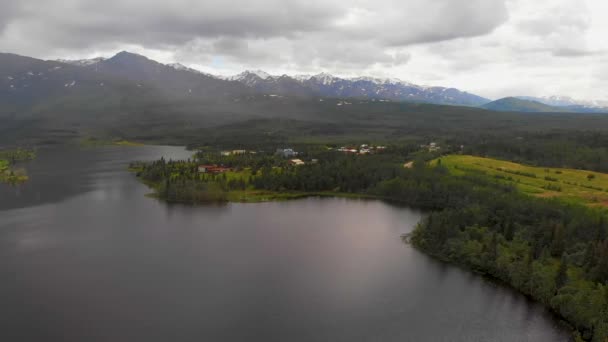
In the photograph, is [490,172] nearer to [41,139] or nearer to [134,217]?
[134,217]

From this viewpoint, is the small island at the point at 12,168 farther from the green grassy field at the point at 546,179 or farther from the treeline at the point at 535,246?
the green grassy field at the point at 546,179

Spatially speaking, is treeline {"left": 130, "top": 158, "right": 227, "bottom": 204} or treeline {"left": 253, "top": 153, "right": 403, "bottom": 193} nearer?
treeline {"left": 130, "top": 158, "right": 227, "bottom": 204}

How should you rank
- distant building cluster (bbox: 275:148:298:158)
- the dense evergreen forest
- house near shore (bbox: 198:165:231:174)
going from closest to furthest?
1. the dense evergreen forest
2. house near shore (bbox: 198:165:231:174)
3. distant building cluster (bbox: 275:148:298:158)

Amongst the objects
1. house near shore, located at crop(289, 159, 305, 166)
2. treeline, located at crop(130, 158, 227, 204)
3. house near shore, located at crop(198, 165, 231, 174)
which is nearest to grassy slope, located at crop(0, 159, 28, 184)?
treeline, located at crop(130, 158, 227, 204)

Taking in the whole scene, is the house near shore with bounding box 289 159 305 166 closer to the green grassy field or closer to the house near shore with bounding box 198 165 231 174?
the house near shore with bounding box 198 165 231 174

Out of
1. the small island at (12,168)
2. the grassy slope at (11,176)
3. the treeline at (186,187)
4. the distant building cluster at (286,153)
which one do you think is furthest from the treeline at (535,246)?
the small island at (12,168)

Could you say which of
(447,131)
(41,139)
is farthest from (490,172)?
(41,139)
